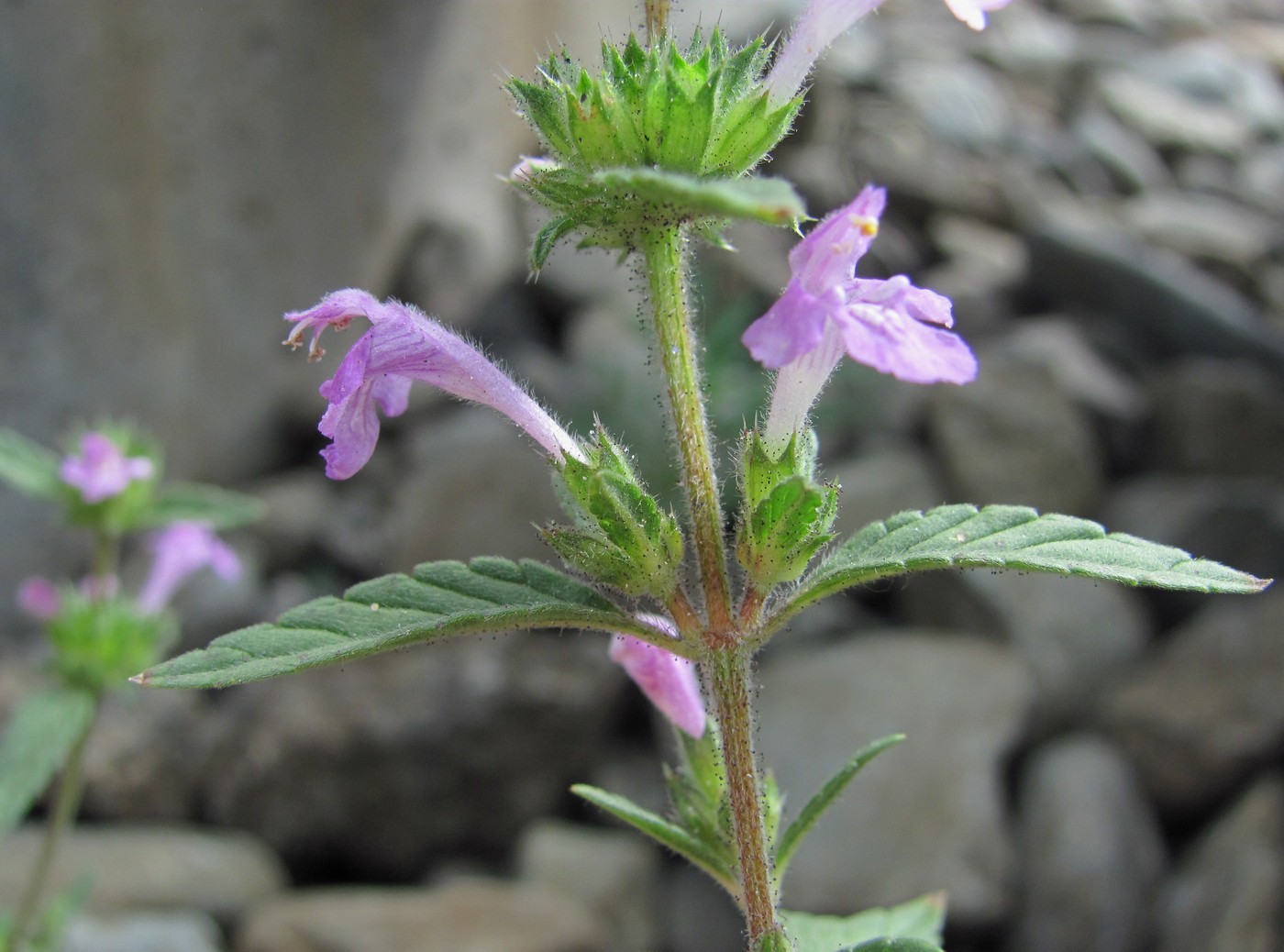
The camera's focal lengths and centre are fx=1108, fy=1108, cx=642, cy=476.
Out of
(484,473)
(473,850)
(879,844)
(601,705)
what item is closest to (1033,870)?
(879,844)

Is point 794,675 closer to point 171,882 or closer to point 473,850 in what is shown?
point 473,850

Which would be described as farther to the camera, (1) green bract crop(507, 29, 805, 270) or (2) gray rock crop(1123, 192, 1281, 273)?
(2) gray rock crop(1123, 192, 1281, 273)

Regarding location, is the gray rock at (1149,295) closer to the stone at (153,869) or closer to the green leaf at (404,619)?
the stone at (153,869)

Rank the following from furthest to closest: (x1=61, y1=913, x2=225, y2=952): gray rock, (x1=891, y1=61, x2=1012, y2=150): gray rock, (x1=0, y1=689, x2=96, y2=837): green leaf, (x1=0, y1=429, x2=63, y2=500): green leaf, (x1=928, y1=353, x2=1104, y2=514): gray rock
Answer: (x1=891, y1=61, x2=1012, y2=150): gray rock → (x1=928, y1=353, x2=1104, y2=514): gray rock → (x1=61, y1=913, x2=225, y2=952): gray rock → (x1=0, y1=429, x2=63, y2=500): green leaf → (x1=0, y1=689, x2=96, y2=837): green leaf

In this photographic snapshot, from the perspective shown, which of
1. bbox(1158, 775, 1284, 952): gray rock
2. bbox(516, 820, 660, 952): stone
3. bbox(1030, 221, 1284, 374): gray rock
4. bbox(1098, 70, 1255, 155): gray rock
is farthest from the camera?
bbox(1098, 70, 1255, 155): gray rock

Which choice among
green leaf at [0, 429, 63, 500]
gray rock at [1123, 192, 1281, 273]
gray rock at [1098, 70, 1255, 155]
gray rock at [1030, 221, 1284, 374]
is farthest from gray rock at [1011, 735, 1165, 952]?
gray rock at [1098, 70, 1255, 155]

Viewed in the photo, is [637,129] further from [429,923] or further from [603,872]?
[603,872]

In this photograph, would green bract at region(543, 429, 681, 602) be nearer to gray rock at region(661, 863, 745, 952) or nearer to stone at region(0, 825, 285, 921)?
gray rock at region(661, 863, 745, 952)

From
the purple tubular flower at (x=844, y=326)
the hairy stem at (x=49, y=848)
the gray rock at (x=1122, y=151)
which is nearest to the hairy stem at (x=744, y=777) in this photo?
the purple tubular flower at (x=844, y=326)

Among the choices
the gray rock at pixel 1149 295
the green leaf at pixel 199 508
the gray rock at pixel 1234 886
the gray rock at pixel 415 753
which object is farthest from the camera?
the gray rock at pixel 1149 295
